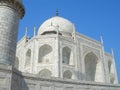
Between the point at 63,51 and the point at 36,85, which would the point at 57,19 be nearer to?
the point at 63,51

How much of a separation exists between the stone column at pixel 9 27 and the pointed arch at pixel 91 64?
17.1 m

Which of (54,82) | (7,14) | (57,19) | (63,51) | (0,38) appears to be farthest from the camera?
(57,19)

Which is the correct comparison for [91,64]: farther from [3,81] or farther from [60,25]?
[3,81]

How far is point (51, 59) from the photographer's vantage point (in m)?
20.7

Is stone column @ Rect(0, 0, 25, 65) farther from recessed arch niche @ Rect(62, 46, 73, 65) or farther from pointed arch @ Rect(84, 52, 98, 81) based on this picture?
pointed arch @ Rect(84, 52, 98, 81)

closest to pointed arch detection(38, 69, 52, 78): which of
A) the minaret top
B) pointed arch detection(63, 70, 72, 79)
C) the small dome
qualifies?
pointed arch detection(63, 70, 72, 79)

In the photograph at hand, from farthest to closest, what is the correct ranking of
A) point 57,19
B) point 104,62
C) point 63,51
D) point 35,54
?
point 57,19 → point 104,62 → point 63,51 → point 35,54

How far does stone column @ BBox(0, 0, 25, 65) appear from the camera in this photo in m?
8.08

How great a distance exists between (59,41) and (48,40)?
1281 mm

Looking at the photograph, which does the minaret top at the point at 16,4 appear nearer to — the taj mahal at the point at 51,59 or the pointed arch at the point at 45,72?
the taj mahal at the point at 51,59

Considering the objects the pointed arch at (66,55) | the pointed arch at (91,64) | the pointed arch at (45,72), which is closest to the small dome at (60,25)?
the pointed arch at (91,64)

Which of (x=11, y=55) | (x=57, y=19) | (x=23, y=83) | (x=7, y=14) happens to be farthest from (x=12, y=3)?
(x=57, y=19)

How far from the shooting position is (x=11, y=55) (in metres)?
8.26

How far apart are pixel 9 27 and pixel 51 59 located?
12.4 meters
